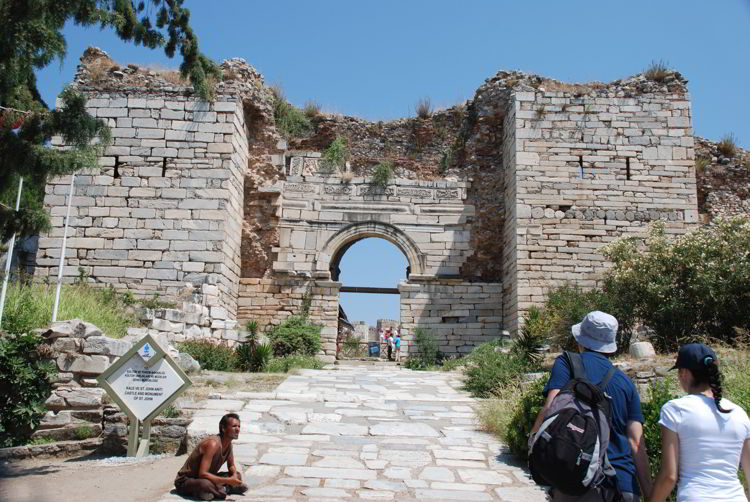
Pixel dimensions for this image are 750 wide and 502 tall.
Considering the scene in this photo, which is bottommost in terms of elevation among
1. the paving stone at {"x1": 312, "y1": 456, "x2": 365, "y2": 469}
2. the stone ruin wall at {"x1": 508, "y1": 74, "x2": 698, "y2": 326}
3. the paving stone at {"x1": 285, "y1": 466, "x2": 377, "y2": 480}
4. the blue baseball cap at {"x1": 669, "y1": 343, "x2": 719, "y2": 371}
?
the paving stone at {"x1": 285, "y1": 466, "x2": 377, "y2": 480}

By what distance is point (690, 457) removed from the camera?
2.90 meters

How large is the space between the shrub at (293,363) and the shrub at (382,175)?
4516 mm

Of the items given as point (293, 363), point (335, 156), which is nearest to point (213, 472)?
point (293, 363)

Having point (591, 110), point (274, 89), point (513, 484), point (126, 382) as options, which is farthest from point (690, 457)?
point (274, 89)

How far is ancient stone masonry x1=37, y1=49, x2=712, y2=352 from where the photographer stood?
13633 mm

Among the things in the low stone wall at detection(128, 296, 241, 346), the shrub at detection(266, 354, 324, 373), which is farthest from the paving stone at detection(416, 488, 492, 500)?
the low stone wall at detection(128, 296, 241, 346)

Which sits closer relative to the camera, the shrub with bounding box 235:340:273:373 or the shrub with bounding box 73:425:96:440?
the shrub with bounding box 73:425:96:440

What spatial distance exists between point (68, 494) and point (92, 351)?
9.46 feet

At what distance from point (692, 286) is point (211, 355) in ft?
25.7

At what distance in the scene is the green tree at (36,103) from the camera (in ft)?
20.9

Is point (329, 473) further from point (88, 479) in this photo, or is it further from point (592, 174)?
point (592, 174)

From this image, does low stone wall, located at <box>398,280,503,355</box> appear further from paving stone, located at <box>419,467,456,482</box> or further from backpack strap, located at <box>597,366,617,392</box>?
backpack strap, located at <box>597,366,617,392</box>

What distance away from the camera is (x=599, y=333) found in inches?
132

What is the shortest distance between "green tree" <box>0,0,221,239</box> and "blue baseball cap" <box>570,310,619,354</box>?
217 inches
